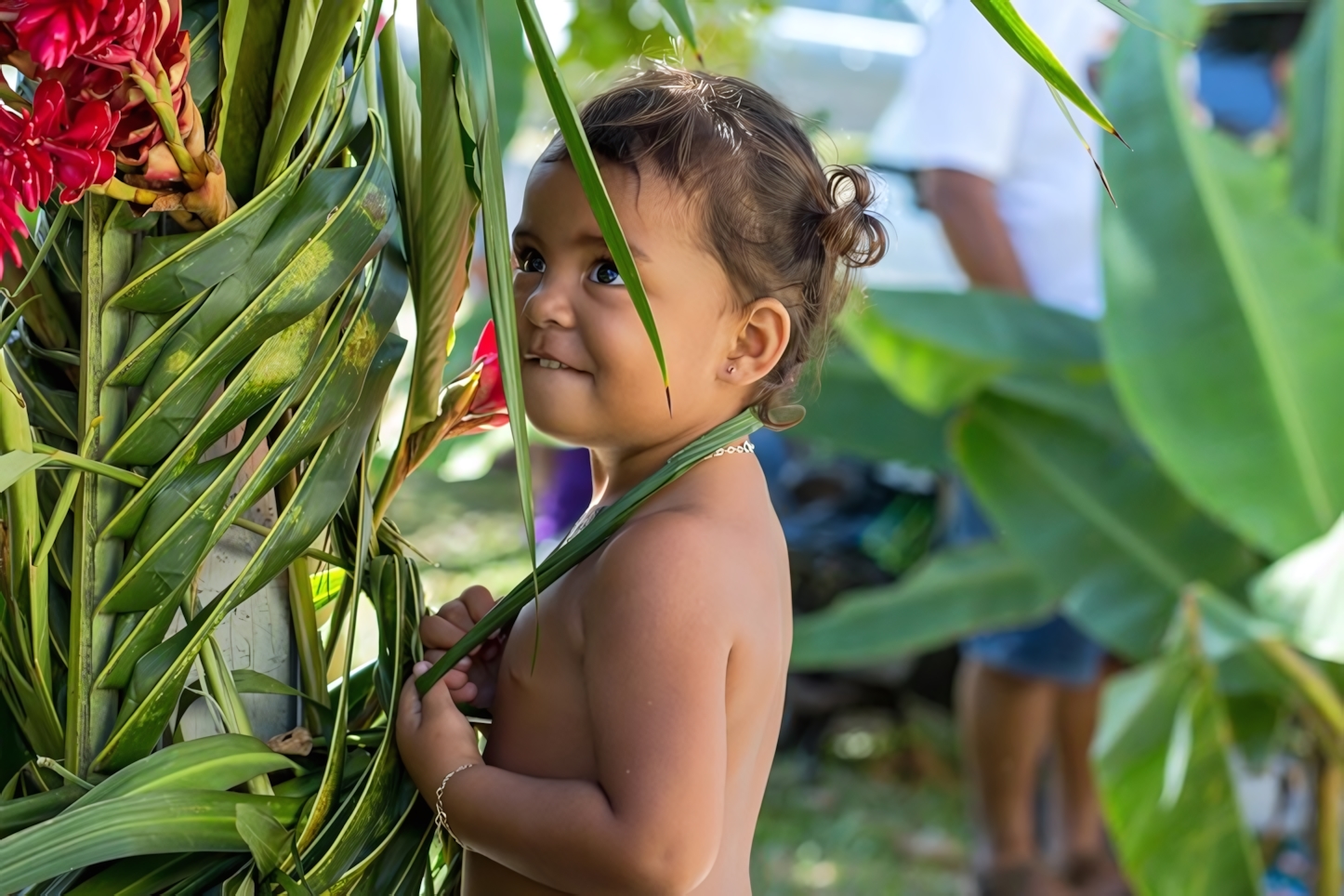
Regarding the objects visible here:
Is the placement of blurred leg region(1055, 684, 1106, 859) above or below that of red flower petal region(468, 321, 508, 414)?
below

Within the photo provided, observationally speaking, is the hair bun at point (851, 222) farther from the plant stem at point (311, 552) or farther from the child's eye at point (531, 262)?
the plant stem at point (311, 552)

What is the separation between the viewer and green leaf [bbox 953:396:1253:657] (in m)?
1.98

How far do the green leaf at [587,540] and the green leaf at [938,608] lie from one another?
5.41ft

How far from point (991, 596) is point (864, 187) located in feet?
5.26

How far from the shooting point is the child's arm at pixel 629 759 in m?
0.59

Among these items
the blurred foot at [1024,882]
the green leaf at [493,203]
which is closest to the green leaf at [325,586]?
A: the green leaf at [493,203]

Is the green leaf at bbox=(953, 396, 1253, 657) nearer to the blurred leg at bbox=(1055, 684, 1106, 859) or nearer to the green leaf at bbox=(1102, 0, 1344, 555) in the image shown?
the green leaf at bbox=(1102, 0, 1344, 555)

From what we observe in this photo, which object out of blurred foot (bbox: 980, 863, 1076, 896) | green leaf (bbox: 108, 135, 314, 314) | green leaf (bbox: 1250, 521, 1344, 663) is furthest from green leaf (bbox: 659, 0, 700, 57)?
blurred foot (bbox: 980, 863, 1076, 896)

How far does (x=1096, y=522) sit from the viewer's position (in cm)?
200

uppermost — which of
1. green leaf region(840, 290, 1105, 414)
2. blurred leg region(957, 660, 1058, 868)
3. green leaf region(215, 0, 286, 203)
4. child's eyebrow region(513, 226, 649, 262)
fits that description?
green leaf region(215, 0, 286, 203)

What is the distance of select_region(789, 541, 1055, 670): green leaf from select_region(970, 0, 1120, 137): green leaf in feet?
5.91

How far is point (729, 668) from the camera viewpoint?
0.64 metres

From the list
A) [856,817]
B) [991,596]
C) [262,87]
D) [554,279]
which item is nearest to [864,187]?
[554,279]

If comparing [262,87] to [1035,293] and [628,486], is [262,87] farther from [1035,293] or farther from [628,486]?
[1035,293]
